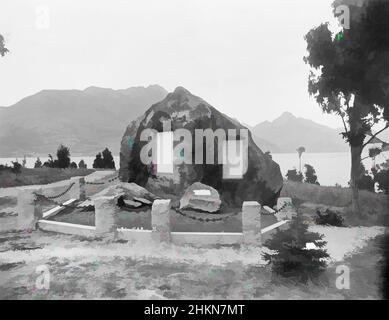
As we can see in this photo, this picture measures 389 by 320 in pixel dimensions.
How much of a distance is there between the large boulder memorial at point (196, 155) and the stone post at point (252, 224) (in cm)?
429

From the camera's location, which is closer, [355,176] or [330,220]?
[330,220]

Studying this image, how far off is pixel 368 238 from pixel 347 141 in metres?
5.58

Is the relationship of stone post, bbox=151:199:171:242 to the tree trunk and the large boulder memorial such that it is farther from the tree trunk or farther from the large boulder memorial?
the tree trunk

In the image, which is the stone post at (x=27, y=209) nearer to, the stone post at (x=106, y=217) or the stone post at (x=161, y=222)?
the stone post at (x=106, y=217)

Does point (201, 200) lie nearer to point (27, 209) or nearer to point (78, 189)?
point (78, 189)

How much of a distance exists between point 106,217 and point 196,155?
510 centimetres

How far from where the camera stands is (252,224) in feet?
33.8

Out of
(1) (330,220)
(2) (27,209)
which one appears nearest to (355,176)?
(1) (330,220)

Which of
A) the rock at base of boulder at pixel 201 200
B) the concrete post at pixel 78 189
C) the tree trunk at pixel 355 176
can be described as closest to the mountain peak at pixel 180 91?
the rock at base of boulder at pixel 201 200

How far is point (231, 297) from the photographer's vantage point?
23.2 ft

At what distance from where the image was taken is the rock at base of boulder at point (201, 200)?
12.8 meters
